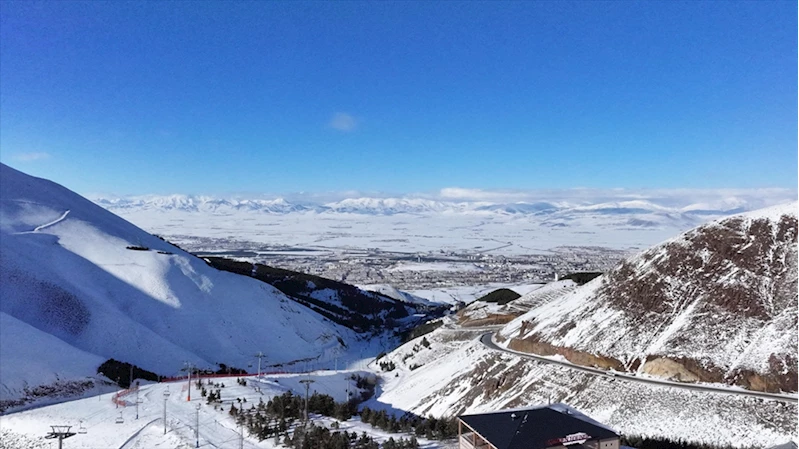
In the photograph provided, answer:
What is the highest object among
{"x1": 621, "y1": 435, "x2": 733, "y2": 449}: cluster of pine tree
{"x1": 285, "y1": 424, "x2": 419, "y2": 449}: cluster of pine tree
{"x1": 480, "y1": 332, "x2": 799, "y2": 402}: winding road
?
{"x1": 480, "y1": 332, "x2": 799, "y2": 402}: winding road

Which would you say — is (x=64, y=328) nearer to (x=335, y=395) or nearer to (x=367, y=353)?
(x=335, y=395)

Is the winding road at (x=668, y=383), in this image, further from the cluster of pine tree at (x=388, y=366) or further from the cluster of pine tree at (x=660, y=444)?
the cluster of pine tree at (x=388, y=366)

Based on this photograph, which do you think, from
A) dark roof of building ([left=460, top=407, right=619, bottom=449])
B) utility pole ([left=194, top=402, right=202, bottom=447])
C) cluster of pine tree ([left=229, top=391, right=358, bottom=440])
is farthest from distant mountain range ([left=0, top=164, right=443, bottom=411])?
dark roof of building ([left=460, top=407, right=619, bottom=449])

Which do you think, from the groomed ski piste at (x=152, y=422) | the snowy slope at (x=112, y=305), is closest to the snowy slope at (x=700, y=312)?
the groomed ski piste at (x=152, y=422)

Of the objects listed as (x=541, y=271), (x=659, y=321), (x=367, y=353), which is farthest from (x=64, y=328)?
(x=541, y=271)

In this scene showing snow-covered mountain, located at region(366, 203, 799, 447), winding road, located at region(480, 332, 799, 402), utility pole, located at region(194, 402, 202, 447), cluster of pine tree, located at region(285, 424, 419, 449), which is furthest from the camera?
snow-covered mountain, located at region(366, 203, 799, 447)

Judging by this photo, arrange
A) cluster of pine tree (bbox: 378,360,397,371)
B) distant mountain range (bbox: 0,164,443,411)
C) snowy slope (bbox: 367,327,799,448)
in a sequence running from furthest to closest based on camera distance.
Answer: cluster of pine tree (bbox: 378,360,397,371) → distant mountain range (bbox: 0,164,443,411) → snowy slope (bbox: 367,327,799,448)

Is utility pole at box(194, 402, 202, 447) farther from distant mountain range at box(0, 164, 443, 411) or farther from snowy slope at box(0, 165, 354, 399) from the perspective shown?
snowy slope at box(0, 165, 354, 399)
